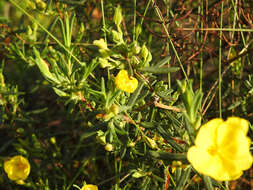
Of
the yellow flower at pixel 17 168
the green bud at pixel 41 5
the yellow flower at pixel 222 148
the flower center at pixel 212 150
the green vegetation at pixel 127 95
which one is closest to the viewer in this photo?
the yellow flower at pixel 222 148

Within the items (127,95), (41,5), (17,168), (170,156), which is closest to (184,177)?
(170,156)

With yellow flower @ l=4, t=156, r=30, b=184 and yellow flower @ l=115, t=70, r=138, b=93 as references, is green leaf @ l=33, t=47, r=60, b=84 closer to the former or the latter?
yellow flower @ l=115, t=70, r=138, b=93

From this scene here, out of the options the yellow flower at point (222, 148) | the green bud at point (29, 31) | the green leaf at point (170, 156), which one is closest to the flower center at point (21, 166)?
the green bud at point (29, 31)

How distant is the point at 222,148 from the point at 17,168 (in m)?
1.32

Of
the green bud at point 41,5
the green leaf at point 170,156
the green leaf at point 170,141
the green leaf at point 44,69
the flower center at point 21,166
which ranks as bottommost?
the flower center at point 21,166

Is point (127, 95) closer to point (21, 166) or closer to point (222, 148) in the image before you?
point (222, 148)

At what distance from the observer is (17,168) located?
5.48ft

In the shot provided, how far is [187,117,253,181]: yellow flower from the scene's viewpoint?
851mm

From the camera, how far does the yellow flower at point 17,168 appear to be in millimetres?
1641

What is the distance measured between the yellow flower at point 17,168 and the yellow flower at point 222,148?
121 centimetres

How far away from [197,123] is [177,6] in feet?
4.25

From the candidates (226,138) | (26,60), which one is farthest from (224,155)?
(26,60)

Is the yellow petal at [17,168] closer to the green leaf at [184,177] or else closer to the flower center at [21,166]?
the flower center at [21,166]

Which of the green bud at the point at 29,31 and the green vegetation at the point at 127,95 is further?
the green bud at the point at 29,31
